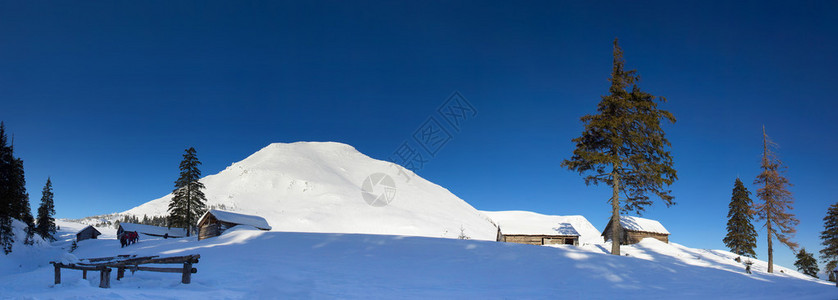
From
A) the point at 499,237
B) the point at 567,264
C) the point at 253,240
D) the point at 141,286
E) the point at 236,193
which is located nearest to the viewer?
the point at 141,286

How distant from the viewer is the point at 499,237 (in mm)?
48375

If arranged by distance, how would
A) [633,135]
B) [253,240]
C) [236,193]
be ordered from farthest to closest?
[236,193]
[253,240]
[633,135]

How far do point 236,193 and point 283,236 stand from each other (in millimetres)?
174594

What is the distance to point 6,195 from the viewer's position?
36781 mm

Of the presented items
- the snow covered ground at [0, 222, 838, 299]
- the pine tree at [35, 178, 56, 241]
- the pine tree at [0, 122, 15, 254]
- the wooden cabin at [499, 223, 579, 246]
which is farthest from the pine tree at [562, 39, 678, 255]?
the pine tree at [35, 178, 56, 241]

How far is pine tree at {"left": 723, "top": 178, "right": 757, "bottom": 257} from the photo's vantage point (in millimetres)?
48281

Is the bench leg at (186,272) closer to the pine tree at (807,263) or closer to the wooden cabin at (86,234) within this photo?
the pine tree at (807,263)

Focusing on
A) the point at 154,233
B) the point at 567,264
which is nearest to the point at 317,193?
the point at 154,233

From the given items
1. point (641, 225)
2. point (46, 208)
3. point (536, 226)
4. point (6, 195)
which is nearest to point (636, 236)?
point (641, 225)

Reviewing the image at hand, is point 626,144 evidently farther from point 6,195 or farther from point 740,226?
point 6,195

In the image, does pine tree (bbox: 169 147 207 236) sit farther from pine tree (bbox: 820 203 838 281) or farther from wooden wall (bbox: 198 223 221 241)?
pine tree (bbox: 820 203 838 281)

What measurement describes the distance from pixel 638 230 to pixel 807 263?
21004 mm

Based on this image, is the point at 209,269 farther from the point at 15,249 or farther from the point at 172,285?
the point at 15,249

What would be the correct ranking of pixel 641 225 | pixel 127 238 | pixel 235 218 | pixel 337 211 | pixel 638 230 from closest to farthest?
pixel 127 238 → pixel 235 218 → pixel 638 230 → pixel 641 225 → pixel 337 211
